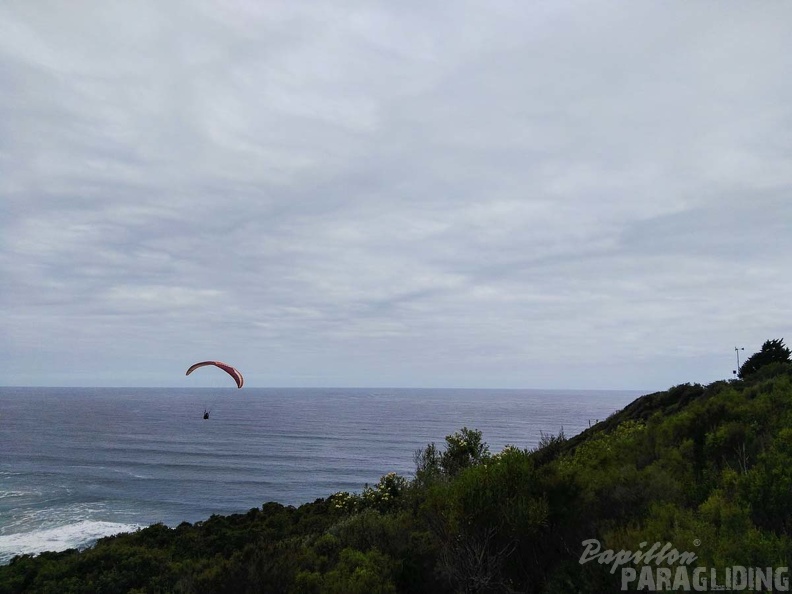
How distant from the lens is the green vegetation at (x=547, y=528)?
8.02m

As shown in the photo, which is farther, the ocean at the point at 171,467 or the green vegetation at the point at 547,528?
the ocean at the point at 171,467

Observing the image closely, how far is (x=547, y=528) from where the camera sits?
10117mm

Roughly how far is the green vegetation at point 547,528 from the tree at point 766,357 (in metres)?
29.0

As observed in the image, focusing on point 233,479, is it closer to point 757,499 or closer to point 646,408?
point 646,408

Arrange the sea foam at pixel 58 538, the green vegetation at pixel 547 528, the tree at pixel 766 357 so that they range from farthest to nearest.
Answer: the tree at pixel 766 357
the sea foam at pixel 58 538
the green vegetation at pixel 547 528

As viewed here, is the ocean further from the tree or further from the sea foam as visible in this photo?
the tree

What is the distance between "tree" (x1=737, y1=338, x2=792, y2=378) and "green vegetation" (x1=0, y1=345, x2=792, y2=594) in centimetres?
2898

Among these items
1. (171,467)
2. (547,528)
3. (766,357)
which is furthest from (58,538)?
(766,357)

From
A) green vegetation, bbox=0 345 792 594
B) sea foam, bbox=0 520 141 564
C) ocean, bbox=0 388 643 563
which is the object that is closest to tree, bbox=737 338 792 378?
ocean, bbox=0 388 643 563

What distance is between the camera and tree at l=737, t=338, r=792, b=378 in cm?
4062

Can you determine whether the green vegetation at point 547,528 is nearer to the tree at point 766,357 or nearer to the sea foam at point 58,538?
the sea foam at point 58,538

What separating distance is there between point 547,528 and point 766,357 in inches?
1620

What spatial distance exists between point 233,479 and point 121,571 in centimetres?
4706

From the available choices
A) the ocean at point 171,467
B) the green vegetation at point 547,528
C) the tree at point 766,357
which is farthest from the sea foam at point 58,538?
the tree at point 766,357
